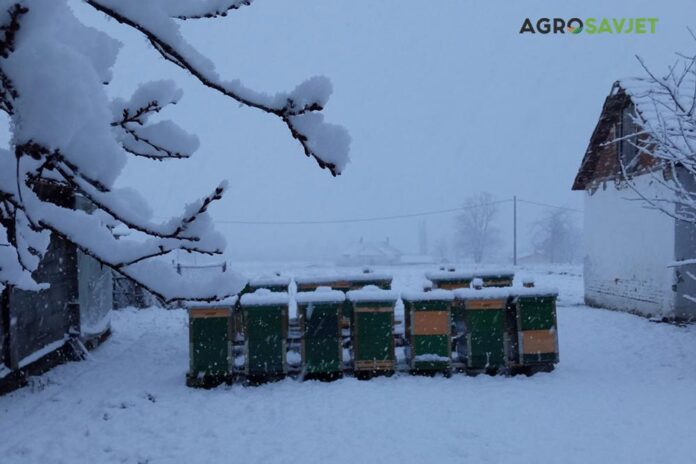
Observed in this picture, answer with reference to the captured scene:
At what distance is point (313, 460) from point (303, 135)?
4.51m

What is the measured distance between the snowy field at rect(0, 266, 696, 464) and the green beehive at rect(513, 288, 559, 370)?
389mm

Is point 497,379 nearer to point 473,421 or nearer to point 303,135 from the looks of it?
point 473,421

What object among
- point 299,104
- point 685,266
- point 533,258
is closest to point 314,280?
point 685,266

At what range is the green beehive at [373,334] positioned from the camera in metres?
8.16

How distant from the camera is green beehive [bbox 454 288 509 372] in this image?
8258mm

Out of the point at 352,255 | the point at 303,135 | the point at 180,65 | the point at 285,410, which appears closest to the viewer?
the point at 303,135

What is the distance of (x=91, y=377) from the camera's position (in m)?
8.62

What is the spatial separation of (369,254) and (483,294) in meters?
73.6

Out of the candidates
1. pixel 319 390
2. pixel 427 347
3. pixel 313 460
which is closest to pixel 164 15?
pixel 313 460

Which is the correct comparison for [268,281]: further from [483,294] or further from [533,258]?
[533,258]

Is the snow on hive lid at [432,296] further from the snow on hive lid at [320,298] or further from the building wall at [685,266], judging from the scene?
the building wall at [685,266]

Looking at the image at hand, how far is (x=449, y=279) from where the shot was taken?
11.4 meters

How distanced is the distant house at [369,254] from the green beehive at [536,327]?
70.0 m

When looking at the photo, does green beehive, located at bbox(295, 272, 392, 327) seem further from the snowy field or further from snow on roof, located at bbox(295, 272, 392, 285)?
the snowy field
